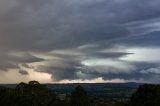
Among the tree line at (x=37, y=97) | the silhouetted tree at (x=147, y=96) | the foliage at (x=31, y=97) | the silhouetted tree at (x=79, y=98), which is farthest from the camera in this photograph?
the foliage at (x=31, y=97)

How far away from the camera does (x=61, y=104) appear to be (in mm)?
124312

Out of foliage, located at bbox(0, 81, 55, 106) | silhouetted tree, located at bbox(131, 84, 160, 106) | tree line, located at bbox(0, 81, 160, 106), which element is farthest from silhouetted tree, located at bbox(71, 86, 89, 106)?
silhouetted tree, located at bbox(131, 84, 160, 106)

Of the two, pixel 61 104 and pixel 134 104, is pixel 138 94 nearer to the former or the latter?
pixel 134 104

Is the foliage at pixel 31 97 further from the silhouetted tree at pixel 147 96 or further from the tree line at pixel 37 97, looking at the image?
the silhouetted tree at pixel 147 96

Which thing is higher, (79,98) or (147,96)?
(79,98)

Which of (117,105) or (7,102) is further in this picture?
(7,102)

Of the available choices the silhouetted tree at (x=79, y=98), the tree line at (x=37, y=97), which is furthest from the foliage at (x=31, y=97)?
the silhouetted tree at (x=79, y=98)

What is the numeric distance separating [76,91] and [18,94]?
20.1 m

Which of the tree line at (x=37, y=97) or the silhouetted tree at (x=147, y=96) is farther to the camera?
the tree line at (x=37, y=97)

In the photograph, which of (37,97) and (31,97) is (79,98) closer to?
(37,97)

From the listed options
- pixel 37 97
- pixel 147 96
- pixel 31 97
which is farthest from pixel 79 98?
pixel 147 96

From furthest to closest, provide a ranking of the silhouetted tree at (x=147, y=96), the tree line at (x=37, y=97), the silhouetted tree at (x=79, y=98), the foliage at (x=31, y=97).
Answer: the foliage at (x=31, y=97), the tree line at (x=37, y=97), the silhouetted tree at (x=79, y=98), the silhouetted tree at (x=147, y=96)

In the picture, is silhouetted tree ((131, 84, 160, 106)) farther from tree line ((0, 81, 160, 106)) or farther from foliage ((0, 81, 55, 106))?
foliage ((0, 81, 55, 106))

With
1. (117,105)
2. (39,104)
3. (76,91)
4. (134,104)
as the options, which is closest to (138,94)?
(134,104)
